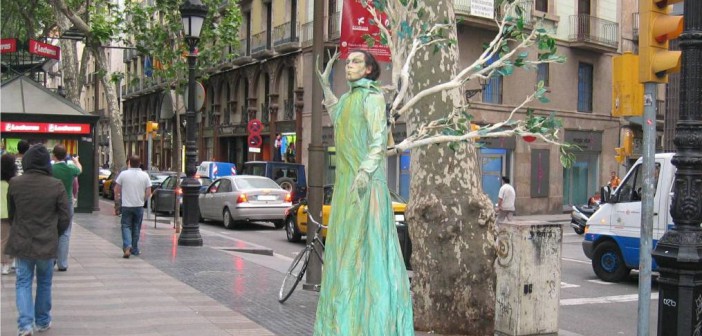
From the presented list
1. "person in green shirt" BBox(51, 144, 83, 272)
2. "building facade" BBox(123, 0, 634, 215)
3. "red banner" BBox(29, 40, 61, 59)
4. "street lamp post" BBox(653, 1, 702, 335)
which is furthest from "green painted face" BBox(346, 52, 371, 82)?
"building facade" BBox(123, 0, 634, 215)

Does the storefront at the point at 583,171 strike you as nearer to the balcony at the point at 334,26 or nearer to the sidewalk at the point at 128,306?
the balcony at the point at 334,26

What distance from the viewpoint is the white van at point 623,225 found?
11.6m

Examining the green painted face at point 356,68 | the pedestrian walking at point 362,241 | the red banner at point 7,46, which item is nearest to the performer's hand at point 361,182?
the pedestrian walking at point 362,241

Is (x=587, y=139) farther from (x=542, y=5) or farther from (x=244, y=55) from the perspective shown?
(x=244, y=55)

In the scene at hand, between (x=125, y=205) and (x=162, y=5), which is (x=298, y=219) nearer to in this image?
(x=125, y=205)

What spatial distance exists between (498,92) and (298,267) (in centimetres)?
2152

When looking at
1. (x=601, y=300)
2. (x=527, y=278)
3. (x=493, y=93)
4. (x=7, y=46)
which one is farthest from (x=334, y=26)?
(x=527, y=278)

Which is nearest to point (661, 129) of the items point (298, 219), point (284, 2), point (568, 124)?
Answer: point (568, 124)

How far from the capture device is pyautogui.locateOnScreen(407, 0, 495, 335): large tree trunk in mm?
7449

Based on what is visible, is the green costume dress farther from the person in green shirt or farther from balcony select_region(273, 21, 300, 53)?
balcony select_region(273, 21, 300, 53)

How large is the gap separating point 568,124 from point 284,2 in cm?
1473

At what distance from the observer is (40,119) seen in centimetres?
1973

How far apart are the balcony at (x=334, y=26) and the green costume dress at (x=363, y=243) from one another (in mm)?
26750

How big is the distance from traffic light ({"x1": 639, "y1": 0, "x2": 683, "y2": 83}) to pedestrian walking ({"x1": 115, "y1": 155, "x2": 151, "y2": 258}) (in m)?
8.66
